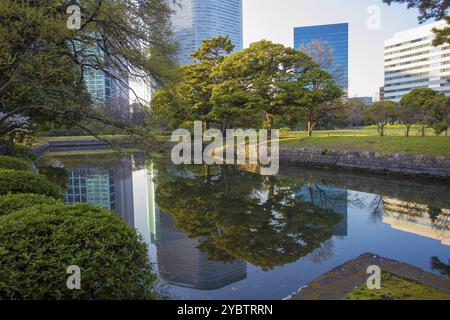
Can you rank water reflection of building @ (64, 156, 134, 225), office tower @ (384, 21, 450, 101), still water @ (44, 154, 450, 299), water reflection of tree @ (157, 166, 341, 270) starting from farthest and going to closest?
office tower @ (384, 21, 450, 101)
water reflection of building @ (64, 156, 134, 225)
water reflection of tree @ (157, 166, 341, 270)
still water @ (44, 154, 450, 299)

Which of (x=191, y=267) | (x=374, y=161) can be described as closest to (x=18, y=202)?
(x=191, y=267)

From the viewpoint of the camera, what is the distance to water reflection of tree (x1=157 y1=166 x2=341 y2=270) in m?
5.18

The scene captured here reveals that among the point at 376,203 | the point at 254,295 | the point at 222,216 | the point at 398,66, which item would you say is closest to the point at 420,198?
the point at 376,203

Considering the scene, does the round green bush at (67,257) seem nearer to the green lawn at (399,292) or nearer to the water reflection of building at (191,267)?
the water reflection of building at (191,267)

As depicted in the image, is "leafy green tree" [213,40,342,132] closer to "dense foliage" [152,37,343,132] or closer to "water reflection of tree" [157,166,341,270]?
"dense foliage" [152,37,343,132]

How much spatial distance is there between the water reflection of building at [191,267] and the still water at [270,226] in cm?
2

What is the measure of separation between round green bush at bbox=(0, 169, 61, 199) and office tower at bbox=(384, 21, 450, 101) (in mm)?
66717

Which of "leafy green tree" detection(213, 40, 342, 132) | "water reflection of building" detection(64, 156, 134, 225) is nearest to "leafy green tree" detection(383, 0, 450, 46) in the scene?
"leafy green tree" detection(213, 40, 342, 132)

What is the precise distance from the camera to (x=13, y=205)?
11.1ft

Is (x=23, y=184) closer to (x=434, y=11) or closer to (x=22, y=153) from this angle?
(x=22, y=153)

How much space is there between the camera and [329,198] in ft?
30.0

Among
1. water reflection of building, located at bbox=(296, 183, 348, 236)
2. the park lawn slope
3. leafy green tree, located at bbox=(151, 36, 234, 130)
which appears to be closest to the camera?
water reflection of building, located at bbox=(296, 183, 348, 236)

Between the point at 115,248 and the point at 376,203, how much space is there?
7.76 m

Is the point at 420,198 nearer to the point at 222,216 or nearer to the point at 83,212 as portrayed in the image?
the point at 222,216
